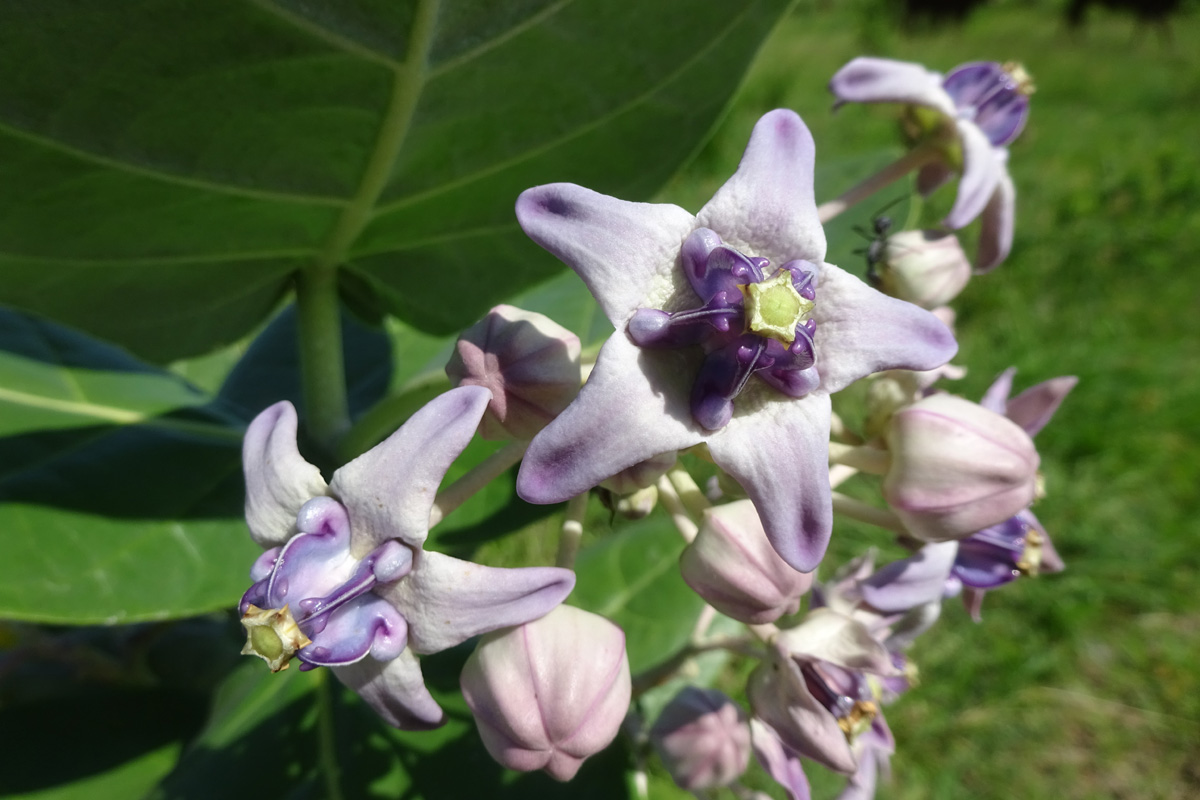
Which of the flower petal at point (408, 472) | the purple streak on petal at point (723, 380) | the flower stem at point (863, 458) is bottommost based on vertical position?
the flower stem at point (863, 458)

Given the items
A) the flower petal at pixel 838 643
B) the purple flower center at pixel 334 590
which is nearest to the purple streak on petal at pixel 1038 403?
the flower petal at pixel 838 643

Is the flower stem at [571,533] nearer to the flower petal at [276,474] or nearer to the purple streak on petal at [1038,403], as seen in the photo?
the flower petal at [276,474]

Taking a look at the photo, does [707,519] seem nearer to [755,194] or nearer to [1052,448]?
[755,194]

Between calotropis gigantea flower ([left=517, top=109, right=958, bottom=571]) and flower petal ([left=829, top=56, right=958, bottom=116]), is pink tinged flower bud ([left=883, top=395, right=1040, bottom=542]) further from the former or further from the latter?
flower petal ([left=829, top=56, right=958, bottom=116])

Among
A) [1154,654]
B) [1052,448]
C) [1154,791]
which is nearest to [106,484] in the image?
[1154,791]

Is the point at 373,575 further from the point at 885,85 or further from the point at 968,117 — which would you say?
the point at 968,117

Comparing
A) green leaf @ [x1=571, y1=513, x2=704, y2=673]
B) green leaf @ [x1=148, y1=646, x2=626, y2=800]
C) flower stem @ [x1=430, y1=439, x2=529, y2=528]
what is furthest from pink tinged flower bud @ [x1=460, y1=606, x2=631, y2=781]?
green leaf @ [x1=571, y1=513, x2=704, y2=673]
